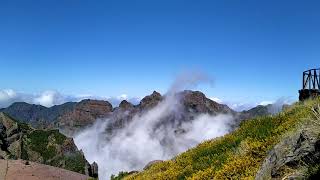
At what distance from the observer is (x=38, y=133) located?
10156cm

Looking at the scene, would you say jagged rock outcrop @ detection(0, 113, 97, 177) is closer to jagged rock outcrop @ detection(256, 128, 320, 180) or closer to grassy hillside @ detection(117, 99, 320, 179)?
grassy hillside @ detection(117, 99, 320, 179)

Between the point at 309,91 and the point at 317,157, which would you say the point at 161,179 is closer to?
the point at 317,157

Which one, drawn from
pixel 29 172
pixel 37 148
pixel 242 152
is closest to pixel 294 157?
pixel 242 152

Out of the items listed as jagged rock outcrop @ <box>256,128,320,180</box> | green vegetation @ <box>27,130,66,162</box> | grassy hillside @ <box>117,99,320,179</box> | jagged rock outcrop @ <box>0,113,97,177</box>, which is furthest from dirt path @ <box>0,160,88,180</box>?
green vegetation @ <box>27,130,66,162</box>

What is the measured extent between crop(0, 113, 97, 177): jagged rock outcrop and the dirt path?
1094 inches

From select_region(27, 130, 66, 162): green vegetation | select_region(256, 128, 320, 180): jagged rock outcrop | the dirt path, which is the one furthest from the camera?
select_region(27, 130, 66, 162): green vegetation

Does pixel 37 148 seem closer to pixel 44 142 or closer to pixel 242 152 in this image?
pixel 44 142

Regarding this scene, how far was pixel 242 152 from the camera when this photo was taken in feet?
57.3

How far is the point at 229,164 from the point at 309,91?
19103 mm

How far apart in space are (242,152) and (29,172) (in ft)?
92.9

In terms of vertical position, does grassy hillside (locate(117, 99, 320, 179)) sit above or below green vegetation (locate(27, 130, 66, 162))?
below

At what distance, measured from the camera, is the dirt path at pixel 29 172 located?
38.7m

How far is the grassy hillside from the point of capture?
15828 millimetres

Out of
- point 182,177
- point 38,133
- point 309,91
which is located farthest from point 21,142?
point 182,177
